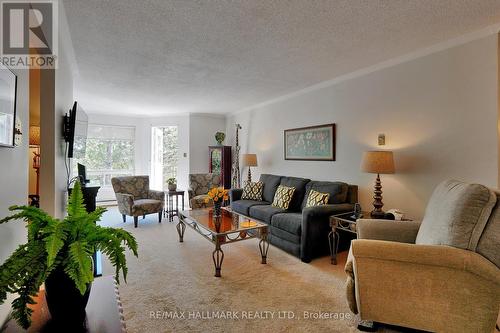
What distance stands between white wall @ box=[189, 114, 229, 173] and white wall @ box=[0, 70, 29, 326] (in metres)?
5.26

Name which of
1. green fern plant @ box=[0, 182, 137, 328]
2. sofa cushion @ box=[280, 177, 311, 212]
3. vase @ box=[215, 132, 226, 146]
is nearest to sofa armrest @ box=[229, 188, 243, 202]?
sofa cushion @ box=[280, 177, 311, 212]

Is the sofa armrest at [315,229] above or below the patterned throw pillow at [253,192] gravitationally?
below

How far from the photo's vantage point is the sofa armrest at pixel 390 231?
87.7 inches

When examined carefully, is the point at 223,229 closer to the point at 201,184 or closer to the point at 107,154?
the point at 201,184

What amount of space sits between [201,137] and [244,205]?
2.93 metres

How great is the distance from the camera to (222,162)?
21.0 ft

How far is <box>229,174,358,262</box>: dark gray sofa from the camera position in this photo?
3.12 m

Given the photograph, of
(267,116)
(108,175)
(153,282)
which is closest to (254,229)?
(153,282)

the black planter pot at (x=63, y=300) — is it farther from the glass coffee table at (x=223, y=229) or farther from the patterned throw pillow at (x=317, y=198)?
the patterned throw pillow at (x=317, y=198)

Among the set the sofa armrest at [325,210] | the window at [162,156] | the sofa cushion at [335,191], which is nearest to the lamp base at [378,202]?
the sofa armrest at [325,210]

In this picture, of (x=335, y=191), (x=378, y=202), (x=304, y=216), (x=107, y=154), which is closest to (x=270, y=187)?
(x=335, y=191)

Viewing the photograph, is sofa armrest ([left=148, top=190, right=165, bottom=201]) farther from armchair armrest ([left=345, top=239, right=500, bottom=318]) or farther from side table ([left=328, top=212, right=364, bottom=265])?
armchair armrest ([left=345, top=239, right=500, bottom=318])

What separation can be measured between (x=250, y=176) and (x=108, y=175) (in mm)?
3800

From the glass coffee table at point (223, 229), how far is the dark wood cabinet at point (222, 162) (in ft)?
8.95
